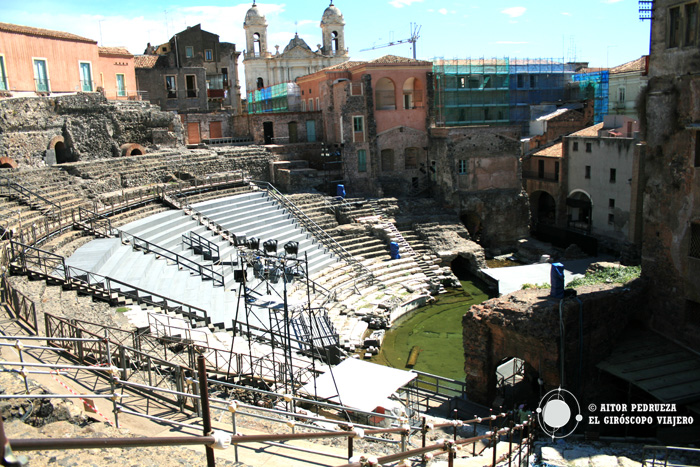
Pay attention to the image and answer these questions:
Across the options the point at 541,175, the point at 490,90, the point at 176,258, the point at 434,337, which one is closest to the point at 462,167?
the point at 490,90

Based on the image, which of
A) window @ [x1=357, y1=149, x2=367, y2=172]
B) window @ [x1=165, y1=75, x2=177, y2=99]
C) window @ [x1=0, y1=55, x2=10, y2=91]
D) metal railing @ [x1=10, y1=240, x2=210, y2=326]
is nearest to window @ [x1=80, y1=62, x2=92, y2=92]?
window @ [x1=0, y1=55, x2=10, y2=91]

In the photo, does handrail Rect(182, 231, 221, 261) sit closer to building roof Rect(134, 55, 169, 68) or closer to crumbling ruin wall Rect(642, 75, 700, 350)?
crumbling ruin wall Rect(642, 75, 700, 350)

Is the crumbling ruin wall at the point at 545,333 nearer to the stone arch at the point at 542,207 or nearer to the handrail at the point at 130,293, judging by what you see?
the handrail at the point at 130,293

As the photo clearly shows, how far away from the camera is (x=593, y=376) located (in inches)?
571

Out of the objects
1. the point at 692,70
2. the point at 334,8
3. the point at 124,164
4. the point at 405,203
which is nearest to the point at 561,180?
the point at 405,203

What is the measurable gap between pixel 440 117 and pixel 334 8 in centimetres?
2503

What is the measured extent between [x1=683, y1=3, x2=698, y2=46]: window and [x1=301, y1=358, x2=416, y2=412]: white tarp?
1148 cm

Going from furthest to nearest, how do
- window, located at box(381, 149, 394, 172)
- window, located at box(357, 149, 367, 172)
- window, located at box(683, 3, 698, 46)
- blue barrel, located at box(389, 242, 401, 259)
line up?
window, located at box(381, 149, 394, 172) < window, located at box(357, 149, 367, 172) < blue barrel, located at box(389, 242, 401, 259) < window, located at box(683, 3, 698, 46)

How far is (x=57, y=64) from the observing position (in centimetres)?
2812

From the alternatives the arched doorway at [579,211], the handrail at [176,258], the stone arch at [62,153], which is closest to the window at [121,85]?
the stone arch at [62,153]

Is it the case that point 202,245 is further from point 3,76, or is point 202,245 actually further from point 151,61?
point 151,61

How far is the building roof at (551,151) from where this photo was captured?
35656 mm

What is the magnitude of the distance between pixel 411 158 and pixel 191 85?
16.9 meters

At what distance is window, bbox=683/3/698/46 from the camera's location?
14.8m
